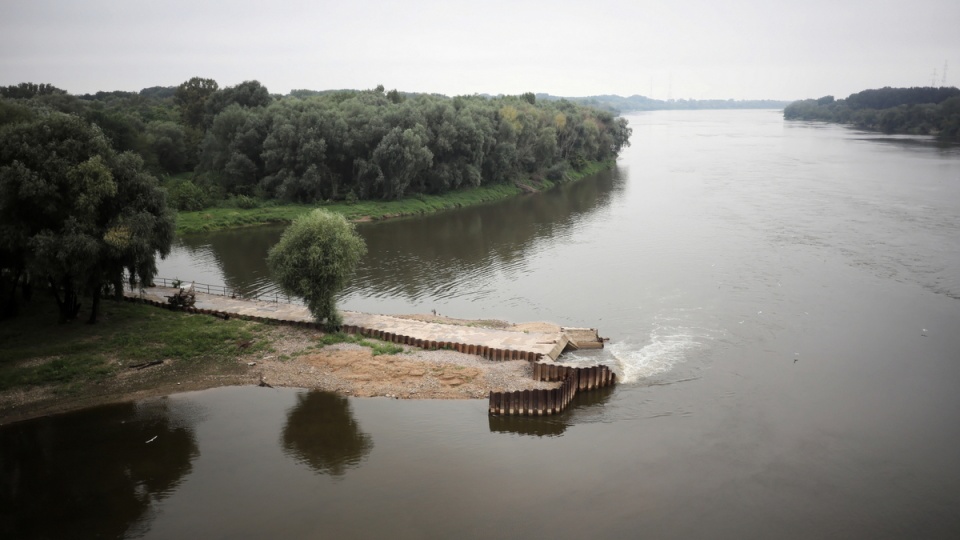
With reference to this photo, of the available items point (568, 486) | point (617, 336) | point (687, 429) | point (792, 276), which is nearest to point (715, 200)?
point (792, 276)

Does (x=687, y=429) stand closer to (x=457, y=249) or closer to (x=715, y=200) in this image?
(x=457, y=249)

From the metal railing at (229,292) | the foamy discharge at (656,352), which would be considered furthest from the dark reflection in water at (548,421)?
the metal railing at (229,292)

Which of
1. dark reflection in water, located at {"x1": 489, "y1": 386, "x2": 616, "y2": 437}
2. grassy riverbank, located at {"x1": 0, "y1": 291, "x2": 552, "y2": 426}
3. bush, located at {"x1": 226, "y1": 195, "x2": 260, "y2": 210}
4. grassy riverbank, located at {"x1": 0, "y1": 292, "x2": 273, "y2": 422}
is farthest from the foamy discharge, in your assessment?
bush, located at {"x1": 226, "y1": 195, "x2": 260, "y2": 210}

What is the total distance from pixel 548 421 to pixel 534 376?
3.31 meters

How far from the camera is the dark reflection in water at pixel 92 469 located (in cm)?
2545

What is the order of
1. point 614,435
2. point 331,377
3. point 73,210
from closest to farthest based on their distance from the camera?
point 614,435, point 331,377, point 73,210

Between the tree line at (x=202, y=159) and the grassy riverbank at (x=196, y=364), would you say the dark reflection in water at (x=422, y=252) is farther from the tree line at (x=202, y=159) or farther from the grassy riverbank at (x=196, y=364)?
the grassy riverbank at (x=196, y=364)

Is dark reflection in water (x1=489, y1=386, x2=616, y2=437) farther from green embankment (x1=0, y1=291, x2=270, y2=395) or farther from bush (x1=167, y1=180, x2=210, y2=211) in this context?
bush (x1=167, y1=180, x2=210, y2=211)

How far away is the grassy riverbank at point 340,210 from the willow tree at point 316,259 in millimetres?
39031

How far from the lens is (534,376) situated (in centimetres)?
3625

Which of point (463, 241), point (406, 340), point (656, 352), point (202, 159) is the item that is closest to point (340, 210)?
point (463, 241)

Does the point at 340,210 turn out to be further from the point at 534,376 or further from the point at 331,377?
the point at 534,376

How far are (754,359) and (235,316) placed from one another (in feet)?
106

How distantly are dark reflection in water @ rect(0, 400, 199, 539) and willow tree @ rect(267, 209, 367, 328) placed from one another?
959 centimetres
